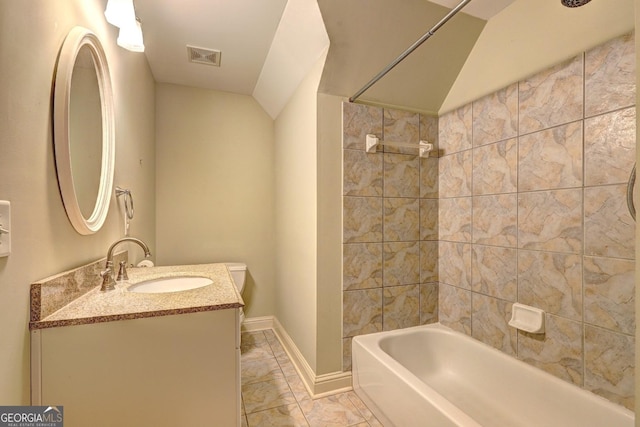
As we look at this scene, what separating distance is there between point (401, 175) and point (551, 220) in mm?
862

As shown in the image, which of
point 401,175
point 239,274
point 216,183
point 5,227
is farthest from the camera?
point 216,183

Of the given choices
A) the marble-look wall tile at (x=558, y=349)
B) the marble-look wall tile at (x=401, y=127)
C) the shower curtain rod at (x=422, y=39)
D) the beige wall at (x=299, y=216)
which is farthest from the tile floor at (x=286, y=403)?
the shower curtain rod at (x=422, y=39)

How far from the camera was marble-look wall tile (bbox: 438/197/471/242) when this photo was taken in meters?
1.85

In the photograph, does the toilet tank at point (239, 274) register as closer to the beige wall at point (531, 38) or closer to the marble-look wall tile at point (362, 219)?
the marble-look wall tile at point (362, 219)

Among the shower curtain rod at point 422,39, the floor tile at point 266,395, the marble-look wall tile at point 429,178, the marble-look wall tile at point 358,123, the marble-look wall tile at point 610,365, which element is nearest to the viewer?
the shower curtain rod at point 422,39

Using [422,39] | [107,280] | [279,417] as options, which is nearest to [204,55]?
[422,39]

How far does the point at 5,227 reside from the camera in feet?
2.25

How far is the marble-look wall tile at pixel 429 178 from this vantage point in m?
2.01

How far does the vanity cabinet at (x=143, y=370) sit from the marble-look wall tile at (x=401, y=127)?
1488 mm

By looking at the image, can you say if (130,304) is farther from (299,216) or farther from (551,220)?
(551,220)

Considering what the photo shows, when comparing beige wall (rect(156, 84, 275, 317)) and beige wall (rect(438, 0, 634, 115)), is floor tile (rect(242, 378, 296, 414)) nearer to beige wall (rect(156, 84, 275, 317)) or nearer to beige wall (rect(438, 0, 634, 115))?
beige wall (rect(156, 84, 275, 317))

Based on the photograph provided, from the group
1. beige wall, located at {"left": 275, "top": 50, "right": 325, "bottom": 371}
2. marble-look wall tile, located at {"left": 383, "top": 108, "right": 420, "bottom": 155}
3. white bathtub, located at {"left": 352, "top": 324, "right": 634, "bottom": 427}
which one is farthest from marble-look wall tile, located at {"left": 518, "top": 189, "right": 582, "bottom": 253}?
beige wall, located at {"left": 275, "top": 50, "right": 325, "bottom": 371}

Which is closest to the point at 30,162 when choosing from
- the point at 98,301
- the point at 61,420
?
the point at 98,301

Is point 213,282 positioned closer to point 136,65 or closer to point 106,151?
point 106,151
